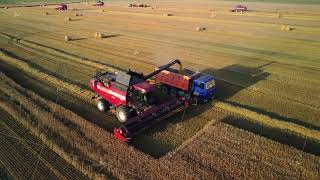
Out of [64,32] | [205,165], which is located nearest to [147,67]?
[205,165]

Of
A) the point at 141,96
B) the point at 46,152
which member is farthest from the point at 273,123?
the point at 46,152

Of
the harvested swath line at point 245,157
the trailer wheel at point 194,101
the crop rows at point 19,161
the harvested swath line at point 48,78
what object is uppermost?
the trailer wheel at point 194,101

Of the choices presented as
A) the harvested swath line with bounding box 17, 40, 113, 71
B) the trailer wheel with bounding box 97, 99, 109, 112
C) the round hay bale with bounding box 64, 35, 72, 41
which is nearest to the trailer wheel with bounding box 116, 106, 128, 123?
the trailer wheel with bounding box 97, 99, 109, 112

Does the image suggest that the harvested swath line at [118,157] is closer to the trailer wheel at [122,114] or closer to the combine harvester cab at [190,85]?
the trailer wheel at [122,114]

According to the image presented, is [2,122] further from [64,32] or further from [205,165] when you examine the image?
[64,32]

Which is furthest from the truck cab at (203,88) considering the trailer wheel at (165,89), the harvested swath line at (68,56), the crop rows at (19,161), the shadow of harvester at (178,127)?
the crop rows at (19,161)

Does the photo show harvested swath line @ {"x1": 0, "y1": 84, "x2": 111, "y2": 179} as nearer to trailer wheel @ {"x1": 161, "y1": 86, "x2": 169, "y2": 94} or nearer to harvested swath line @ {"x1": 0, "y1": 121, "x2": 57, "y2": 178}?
harvested swath line @ {"x1": 0, "y1": 121, "x2": 57, "y2": 178}

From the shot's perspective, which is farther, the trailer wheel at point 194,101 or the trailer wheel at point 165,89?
A: the trailer wheel at point 165,89

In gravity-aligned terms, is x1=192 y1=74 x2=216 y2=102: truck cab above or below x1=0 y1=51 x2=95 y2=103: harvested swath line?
above
